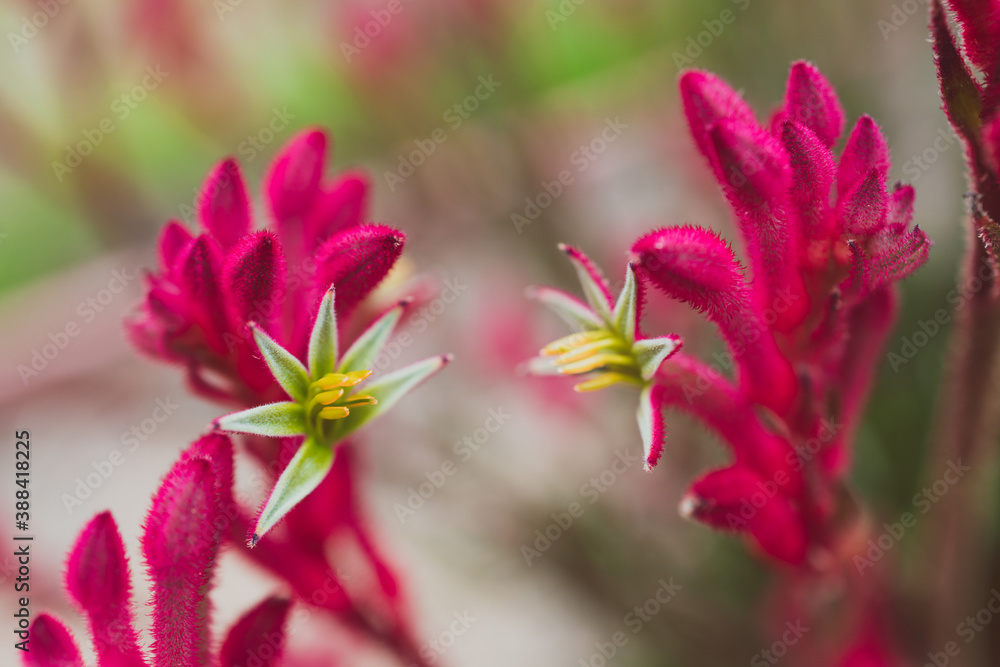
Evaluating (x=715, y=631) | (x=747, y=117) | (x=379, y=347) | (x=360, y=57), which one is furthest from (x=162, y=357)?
(x=360, y=57)

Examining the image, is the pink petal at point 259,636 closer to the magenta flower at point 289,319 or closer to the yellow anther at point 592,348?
the magenta flower at point 289,319
